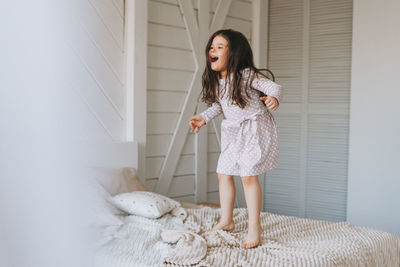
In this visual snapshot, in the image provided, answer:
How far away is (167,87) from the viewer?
318cm

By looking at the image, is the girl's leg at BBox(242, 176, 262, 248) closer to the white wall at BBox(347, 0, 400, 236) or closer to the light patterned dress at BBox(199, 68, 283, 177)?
the light patterned dress at BBox(199, 68, 283, 177)

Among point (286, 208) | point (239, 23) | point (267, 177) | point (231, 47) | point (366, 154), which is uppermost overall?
point (239, 23)

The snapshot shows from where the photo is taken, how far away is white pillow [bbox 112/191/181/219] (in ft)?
7.38

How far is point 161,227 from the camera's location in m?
2.15

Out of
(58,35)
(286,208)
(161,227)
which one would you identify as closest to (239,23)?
(286,208)

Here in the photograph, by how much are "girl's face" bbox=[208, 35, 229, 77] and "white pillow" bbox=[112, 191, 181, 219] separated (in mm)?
737

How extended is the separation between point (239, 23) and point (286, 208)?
5.15 ft

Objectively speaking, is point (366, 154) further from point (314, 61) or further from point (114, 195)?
point (114, 195)

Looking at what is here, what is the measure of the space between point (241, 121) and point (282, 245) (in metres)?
0.53

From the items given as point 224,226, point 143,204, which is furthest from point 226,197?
point 143,204

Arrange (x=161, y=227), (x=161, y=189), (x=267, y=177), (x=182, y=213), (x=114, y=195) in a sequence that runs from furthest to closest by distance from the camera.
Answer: (x=267, y=177)
(x=161, y=189)
(x=114, y=195)
(x=182, y=213)
(x=161, y=227)

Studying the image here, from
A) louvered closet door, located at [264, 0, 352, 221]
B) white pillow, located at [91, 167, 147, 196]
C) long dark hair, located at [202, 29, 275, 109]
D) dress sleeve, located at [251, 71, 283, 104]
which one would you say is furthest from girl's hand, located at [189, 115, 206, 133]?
louvered closet door, located at [264, 0, 352, 221]

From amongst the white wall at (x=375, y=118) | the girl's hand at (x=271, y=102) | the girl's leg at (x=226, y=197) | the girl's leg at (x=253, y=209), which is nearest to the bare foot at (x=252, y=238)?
the girl's leg at (x=253, y=209)

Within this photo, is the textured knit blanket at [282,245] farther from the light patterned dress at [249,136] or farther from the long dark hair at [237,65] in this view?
the long dark hair at [237,65]
